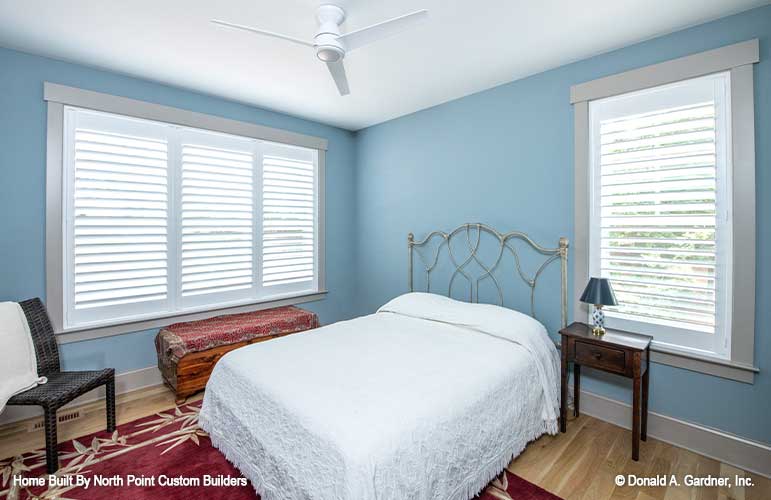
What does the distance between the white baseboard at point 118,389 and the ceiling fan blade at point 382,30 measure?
318cm

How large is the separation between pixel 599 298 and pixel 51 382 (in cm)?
364

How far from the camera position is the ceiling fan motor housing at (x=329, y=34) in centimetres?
188

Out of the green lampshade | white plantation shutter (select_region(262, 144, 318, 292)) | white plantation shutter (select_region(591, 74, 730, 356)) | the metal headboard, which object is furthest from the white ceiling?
the green lampshade

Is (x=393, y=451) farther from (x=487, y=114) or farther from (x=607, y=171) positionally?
(x=487, y=114)

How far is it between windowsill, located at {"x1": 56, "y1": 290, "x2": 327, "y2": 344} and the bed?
53.3 inches

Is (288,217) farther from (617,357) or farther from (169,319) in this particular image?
(617,357)

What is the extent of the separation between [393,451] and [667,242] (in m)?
2.24

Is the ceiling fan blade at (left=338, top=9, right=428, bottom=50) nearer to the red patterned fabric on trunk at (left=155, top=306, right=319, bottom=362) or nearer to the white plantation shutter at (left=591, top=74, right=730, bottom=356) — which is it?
the white plantation shutter at (left=591, top=74, right=730, bottom=356)

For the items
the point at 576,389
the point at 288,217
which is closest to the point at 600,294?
the point at 576,389

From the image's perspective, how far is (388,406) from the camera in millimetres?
1565

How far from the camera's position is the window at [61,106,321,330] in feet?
9.27

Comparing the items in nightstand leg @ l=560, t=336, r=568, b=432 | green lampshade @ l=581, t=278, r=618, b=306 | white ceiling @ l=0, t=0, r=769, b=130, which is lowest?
nightstand leg @ l=560, t=336, r=568, b=432

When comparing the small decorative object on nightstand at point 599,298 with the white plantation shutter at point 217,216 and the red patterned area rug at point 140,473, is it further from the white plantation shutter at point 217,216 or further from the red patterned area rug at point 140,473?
the white plantation shutter at point 217,216

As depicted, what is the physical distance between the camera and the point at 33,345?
237 centimetres
